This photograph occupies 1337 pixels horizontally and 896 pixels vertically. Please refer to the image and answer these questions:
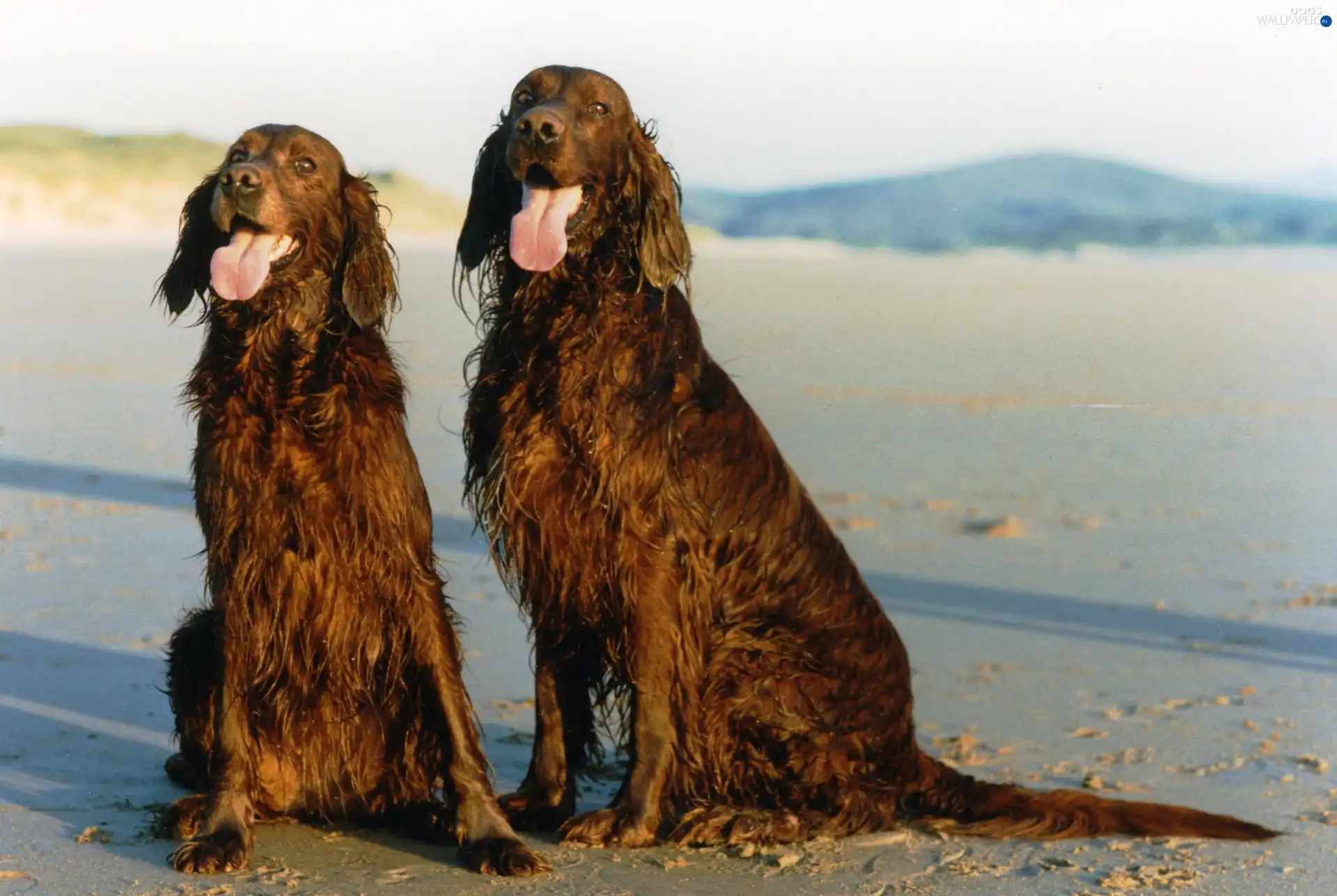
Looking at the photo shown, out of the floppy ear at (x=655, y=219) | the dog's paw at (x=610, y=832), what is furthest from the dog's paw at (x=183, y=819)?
the floppy ear at (x=655, y=219)

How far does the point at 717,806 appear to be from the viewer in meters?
4.66

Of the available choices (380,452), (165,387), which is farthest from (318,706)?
(165,387)

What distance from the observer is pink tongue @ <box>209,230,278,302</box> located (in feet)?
14.7

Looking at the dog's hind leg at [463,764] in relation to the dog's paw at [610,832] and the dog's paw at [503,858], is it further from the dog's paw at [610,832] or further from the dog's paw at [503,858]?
the dog's paw at [610,832]

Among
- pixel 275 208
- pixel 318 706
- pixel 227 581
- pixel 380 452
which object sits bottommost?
pixel 318 706

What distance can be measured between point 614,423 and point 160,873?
5.59 ft

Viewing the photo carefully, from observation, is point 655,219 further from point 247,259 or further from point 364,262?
point 247,259

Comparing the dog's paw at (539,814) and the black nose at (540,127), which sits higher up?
the black nose at (540,127)

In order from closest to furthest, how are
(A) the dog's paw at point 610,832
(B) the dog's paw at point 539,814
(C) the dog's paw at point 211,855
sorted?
(C) the dog's paw at point 211,855 < (A) the dog's paw at point 610,832 < (B) the dog's paw at point 539,814

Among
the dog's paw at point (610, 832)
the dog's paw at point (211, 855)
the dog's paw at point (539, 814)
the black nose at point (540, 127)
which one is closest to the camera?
the dog's paw at point (211, 855)

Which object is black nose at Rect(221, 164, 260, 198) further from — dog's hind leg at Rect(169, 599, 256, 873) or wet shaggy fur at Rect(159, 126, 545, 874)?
dog's hind leg at Rect(169, 599, 256, 873)

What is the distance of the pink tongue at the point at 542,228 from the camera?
4.51 m

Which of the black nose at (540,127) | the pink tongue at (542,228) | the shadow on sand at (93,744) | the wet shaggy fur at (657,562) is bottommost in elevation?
the shadow on sand at (93,744)

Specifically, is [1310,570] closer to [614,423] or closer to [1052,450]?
[1052,450]
